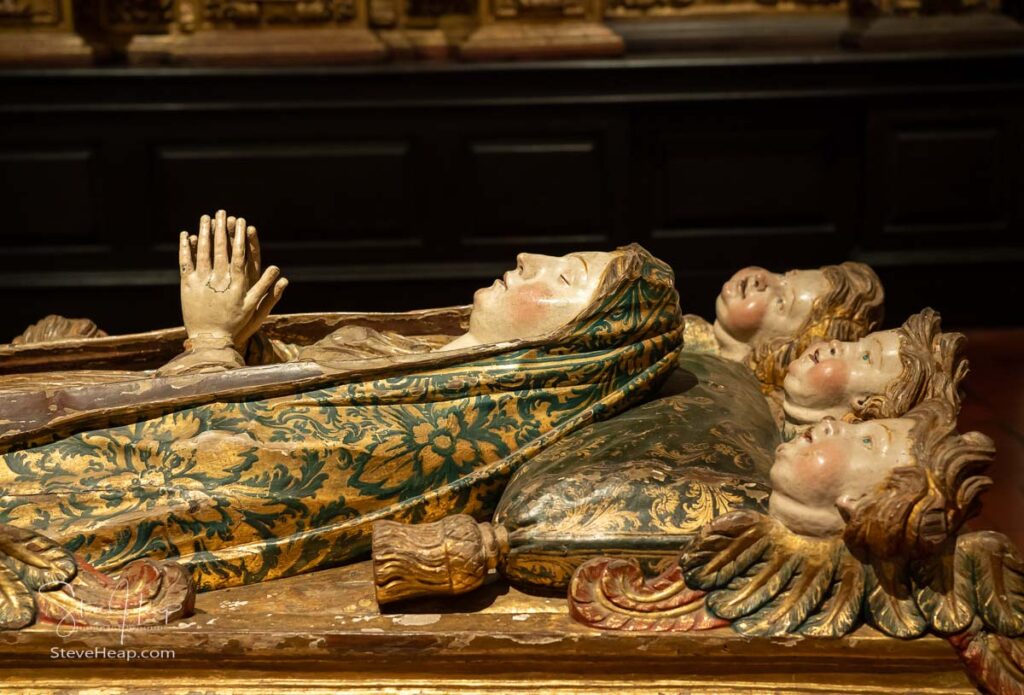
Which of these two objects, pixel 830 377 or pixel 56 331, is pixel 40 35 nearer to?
pixel 56 331

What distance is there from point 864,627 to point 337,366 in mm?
1060

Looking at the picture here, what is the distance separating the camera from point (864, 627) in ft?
7.48

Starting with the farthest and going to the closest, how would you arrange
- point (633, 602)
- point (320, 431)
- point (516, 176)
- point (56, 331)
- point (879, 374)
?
point (516, 176), point (56, 331), point (879, 374), point (320, 431), point (633, 602)

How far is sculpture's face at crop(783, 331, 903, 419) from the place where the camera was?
2.62m

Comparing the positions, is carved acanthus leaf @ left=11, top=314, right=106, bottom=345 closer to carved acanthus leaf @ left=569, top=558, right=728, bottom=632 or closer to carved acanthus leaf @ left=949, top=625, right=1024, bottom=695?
carved acanthus leaf @ left=569, top=558, right=728, bottom=632

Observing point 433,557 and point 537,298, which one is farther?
point 537,298

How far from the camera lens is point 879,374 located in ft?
8.57

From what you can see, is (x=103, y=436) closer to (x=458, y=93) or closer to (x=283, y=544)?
(x=283, y=544)

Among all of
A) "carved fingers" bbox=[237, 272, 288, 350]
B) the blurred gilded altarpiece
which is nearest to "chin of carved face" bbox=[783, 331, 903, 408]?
"carved fingers" bbox=[237, 272, 288, 350]

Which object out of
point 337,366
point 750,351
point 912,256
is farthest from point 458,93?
point 337,366

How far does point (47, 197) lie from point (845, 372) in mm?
3837

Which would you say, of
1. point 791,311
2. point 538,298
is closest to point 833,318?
point 791,311

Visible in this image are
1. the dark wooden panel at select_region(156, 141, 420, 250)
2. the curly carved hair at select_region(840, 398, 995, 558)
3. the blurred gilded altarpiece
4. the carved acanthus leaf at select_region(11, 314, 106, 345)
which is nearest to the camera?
the curly carved hair at select_region(840, 398, 995, 558)

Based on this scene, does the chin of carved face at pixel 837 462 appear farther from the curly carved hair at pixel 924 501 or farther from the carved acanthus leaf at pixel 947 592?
the carved acanthus leaf at pixel 947 592
